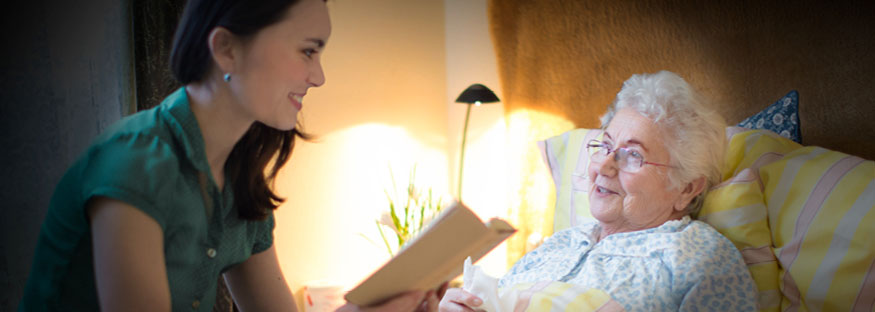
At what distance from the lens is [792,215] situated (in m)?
1.40

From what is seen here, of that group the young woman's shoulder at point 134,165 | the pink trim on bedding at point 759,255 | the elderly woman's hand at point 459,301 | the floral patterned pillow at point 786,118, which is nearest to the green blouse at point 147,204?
the young woman's shoulder at point 134,165

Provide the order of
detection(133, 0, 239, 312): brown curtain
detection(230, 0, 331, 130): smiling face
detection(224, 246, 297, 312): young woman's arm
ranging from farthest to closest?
detection(133, 0, 239, 312): brown curtain
detection(224, 246, 297, 312): young woman's arm
detection(230, 0, 331, 130): smiling face

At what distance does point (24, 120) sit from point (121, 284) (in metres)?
0.96

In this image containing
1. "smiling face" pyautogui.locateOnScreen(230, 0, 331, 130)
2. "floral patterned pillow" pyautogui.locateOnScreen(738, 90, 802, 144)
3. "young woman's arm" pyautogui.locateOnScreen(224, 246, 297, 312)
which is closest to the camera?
"smiling face" pyautogui.locateOnScreen(230, 0, 331, 130)

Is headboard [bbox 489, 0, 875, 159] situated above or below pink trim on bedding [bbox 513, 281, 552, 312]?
above

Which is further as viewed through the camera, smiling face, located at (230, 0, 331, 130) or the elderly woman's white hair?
the elderly woman's white hair

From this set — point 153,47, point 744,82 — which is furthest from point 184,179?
point 744,82

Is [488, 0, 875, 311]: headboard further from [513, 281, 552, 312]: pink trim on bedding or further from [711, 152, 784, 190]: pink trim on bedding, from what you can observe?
[513, 281, 552, 312]: pink trim on bedding

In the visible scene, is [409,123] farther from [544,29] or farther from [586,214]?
[586,214]

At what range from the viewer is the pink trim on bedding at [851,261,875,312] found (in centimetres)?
123

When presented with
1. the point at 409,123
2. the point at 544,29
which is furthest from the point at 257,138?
the point at 409,123

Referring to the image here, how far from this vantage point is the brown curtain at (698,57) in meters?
1.65

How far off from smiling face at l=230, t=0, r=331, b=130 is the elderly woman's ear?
3.40 feet

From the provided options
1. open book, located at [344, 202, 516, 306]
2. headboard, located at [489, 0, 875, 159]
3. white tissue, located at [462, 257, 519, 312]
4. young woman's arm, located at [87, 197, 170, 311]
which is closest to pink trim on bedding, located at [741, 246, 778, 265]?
headboard, located at [489, 0, 875, 159]
